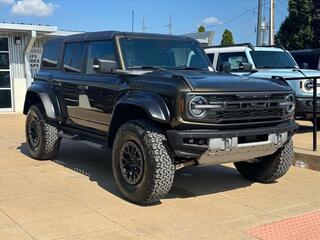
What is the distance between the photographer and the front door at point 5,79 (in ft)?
56.4

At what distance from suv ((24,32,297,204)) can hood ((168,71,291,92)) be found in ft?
0.04

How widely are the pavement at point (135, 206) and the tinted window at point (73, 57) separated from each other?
155 centimetres

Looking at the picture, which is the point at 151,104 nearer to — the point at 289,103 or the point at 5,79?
→ the point at 289,103

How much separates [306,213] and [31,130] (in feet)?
16.2

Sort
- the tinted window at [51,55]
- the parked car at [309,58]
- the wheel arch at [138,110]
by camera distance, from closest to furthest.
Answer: the wheel arch at [138,110]
the tinted window at [51,55]
the parked car at [309,58]

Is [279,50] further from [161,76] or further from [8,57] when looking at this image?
[8,57]

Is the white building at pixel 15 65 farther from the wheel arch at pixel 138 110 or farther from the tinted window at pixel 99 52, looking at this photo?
the wheel arch at pixel 138 110

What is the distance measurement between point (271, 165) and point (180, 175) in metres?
1.38

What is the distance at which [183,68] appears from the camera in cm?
666

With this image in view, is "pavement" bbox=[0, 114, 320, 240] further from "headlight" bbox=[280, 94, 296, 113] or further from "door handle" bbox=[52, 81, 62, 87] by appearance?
"door handle" bbox=[52, 81, 62, 87]

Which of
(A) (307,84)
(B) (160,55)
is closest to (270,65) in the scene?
(A) (307,84)

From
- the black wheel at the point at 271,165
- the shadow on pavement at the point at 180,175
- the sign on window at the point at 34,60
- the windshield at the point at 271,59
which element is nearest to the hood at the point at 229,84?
the black wheel at the point at 271,165

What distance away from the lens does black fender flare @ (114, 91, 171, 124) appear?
527cm

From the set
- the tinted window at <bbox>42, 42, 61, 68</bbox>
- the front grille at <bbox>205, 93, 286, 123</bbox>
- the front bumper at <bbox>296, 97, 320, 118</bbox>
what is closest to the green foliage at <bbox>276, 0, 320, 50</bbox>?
the front bumper at <bbox>296, 97, 320, 118</bbox>
